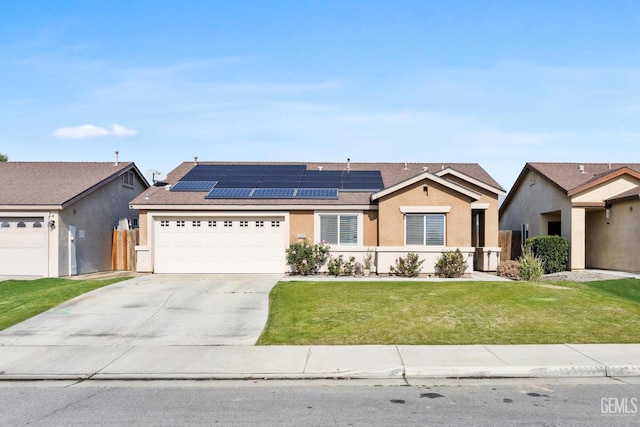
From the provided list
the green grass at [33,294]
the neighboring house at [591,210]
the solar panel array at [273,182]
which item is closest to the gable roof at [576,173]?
the neighboring house at [591,210]

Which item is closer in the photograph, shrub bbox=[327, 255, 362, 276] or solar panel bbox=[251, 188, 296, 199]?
shrub bbox=[327, 255, 362, 276]

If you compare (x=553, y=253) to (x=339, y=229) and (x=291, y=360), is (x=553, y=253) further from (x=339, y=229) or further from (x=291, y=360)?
(x=291, y=360)

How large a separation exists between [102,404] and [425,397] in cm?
426

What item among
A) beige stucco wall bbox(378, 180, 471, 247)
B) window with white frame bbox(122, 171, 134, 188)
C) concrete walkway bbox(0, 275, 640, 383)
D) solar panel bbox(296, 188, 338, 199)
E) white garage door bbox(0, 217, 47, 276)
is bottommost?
concrete walkway bbox(0, 275, 640, 383)

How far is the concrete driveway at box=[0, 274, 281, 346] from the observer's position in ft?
37.6

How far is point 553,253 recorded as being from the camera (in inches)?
863

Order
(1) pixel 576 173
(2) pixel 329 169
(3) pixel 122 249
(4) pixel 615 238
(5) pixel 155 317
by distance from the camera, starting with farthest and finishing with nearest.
Result: (2) pixel 329 169 → (1) pixel 576 173 → (3) pixel 122 249 → (4) pixel 615 238 → (5) pixel 155 317

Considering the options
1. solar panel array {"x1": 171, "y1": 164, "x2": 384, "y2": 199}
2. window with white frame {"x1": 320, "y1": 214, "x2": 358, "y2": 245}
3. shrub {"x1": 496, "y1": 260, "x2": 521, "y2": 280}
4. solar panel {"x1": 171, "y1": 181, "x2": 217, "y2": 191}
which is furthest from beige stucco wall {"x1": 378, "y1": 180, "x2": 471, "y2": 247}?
solar panel {"x1": 171, "y1": 181, "x2": 217, "y2": 191}

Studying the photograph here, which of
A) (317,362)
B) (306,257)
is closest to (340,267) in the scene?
(306,257)

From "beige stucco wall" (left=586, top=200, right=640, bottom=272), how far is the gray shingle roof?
20.3m

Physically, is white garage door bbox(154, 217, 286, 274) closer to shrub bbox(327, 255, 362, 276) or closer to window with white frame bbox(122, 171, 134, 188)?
shrub bbox(327, 255, 362, 276)

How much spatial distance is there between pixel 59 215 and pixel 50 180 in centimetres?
324

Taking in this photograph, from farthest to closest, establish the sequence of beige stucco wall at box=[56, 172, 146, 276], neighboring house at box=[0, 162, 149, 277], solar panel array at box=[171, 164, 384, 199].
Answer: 1. solar panel array at box=[171, 164, 384, 199]
2. beige stucco wall at box=[56, 172, 146, 276]
3. neighboring house at box=[0, 162, 149, 277]

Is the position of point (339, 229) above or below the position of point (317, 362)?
above
